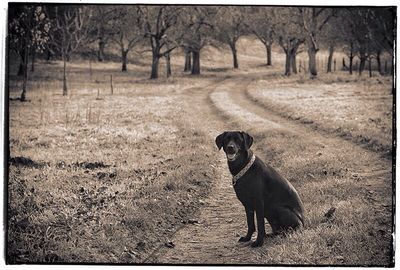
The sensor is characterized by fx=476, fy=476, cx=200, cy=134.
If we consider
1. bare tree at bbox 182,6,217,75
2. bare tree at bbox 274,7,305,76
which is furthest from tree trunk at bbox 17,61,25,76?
bare tree at bbox 274,7,305,76

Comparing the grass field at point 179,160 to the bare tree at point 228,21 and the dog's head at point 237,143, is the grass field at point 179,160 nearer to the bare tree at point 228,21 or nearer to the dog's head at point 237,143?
the bare tree at point 228,21

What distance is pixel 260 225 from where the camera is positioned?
5.20m

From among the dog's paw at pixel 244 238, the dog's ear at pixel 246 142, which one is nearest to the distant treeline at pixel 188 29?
the dog's ear at pixel 246 142

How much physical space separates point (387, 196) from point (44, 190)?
4.47 metres

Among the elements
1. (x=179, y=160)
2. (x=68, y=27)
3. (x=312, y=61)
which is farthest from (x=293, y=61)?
(x=68, y=27)

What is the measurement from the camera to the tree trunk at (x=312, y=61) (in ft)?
37.6

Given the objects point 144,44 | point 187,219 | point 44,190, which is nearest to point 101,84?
point 144,44

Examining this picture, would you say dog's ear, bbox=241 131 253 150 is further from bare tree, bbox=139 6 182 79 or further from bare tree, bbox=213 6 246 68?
bare tree, bbox=139 6 182 79

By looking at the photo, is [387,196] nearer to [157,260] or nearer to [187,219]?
[187,219]

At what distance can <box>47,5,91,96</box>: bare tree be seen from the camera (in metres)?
7.13

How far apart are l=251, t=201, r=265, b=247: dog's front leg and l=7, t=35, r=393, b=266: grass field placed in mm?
86

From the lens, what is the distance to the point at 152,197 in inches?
248

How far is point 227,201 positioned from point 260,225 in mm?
1238

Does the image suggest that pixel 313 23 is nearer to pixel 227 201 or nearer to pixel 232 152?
pixel 227 201
